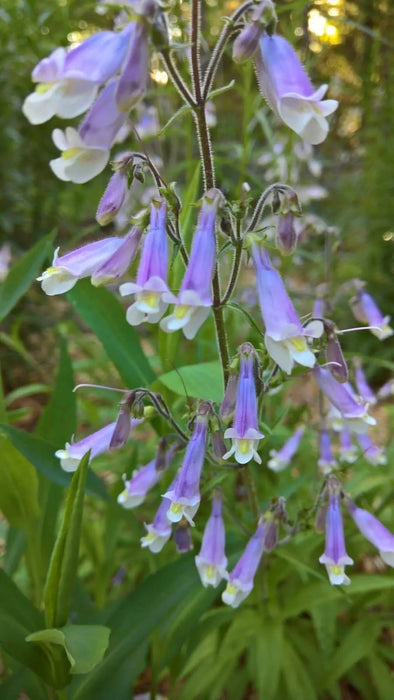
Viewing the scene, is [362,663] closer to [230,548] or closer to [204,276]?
[230,548]

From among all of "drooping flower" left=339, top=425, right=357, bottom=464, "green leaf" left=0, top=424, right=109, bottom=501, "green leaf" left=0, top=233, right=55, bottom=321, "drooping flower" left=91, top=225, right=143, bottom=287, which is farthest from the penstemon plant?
"drooping flower" left=339, top=425, right=357, bottom=464

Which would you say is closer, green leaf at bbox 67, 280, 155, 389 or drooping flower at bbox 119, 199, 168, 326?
drooping flower at bbox 119, 199, 168, 326

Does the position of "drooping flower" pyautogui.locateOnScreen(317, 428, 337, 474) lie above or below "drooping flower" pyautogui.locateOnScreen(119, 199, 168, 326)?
below

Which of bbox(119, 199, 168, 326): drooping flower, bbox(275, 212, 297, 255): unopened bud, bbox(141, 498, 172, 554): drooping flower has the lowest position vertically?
bbox(141, 498, 172, 554): drooping flower

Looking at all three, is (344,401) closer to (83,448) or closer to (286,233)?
(286,233)

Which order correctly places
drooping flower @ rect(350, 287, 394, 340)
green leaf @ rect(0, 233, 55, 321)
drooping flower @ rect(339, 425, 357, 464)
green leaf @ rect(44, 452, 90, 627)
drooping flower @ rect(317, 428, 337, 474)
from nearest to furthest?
green leaf @ rect(44, 452, 90, 627) < green leaf @ rect(0, 233, 55, 321) < drooping flower @ rect(350, 287, 394, 340) < drooping flower @ rect(317, 428, 337, 474) < drooping flower @ rect(339, 425, 357, 464)

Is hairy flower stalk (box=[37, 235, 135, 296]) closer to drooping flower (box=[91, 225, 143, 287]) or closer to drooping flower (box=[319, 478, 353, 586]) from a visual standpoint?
drooping flower (box=[91, 225, 143, 287])

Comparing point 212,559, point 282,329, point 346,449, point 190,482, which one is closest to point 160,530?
point 212,559

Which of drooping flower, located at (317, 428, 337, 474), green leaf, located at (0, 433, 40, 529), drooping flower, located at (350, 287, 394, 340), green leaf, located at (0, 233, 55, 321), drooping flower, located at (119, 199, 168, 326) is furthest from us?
drooping flower, located at (317, 428, 337, 474)
